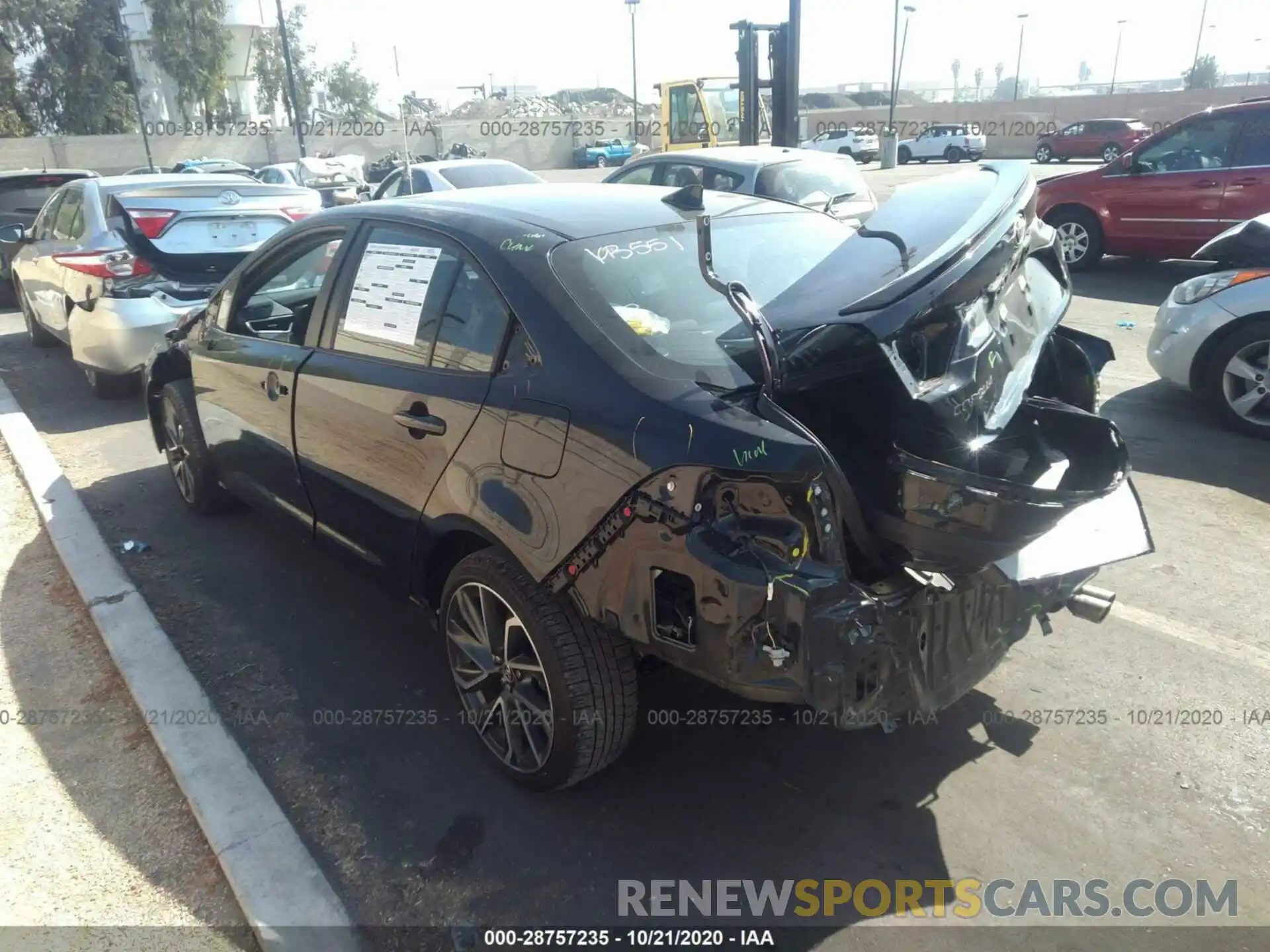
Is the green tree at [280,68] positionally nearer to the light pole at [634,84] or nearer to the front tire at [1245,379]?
the light pole at [634,84]

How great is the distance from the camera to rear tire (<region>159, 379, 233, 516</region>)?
4922mm

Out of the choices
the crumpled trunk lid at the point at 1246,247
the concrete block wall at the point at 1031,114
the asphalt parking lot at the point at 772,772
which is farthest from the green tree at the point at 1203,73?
the asphalt parking lot at the point at 772,772

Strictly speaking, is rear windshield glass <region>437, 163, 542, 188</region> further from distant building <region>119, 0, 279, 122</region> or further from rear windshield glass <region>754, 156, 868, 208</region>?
distant building <region>119, 0, 279, 122</region>

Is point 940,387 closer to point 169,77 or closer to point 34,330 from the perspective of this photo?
point 34,330

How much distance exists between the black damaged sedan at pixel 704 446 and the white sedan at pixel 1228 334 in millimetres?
2824

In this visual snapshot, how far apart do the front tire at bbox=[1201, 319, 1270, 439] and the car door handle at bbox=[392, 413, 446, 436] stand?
5.17m

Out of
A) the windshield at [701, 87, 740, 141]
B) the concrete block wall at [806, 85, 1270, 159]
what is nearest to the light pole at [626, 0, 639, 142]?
the concrete block wall at [806, 85, 1270, 159]

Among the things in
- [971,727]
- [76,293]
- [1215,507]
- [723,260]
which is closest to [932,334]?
[723,260]

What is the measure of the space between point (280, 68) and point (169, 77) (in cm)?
988

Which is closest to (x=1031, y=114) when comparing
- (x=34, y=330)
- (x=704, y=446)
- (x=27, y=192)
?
(x=27, y=192)

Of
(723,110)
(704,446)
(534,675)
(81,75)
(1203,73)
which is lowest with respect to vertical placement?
(534,675)

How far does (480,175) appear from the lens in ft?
40.3

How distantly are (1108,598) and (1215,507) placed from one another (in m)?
2.28

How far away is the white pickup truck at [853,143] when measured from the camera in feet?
136
